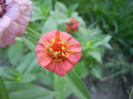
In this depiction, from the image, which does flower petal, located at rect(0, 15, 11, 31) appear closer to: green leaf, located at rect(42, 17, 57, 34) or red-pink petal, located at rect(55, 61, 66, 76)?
red-pink petal, located at rect(55, 61, 66, 76)

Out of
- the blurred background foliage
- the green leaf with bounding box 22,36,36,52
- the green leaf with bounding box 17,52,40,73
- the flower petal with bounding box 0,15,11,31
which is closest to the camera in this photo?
the flower petal with bounding box 0,15,11,31

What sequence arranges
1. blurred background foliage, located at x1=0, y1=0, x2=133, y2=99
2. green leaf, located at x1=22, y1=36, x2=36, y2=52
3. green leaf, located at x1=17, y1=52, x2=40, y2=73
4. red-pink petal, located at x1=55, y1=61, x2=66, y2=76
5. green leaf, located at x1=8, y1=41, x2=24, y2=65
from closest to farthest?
red-pink petal, located at x1=55, y1=61, x2=66, y2=76 < green leaf, located at x1=22, y1=36, x2=36, y2=52 < blurred background foliage, located at x1=0, y1=0, x2=133, y2=99 < green leaf, located at x1=17, y1=52, x2=40, y2=73 < green leaf, located at x1=8, y1=41, x2=24, y2=65

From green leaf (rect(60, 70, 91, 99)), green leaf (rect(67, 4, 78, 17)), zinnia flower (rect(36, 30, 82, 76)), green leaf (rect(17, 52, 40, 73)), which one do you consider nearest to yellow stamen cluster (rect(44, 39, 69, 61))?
zinnia flower (rect(36, 30, 82, 76))

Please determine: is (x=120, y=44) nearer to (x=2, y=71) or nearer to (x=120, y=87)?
(x=120, y=87)

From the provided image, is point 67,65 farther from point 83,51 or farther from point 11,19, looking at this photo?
point 83,51

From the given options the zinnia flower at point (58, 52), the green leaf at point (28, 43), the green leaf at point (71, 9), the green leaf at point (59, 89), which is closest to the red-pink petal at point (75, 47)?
the zinnia flower at point (58, 52)

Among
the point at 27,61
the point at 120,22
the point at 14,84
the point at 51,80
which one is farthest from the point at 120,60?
the point at 14,84
